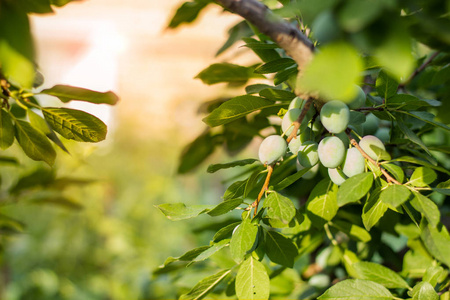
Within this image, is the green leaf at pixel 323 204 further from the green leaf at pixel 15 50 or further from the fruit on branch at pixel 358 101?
the green leaf at pixel 15 50

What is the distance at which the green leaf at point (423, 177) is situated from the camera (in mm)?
284

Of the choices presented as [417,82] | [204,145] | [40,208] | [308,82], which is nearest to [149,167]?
[40,208]

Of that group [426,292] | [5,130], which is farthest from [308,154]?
[5,130]

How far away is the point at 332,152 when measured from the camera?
0.29m

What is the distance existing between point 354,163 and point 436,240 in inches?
3.4

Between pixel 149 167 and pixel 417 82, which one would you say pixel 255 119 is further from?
pixel 149 167

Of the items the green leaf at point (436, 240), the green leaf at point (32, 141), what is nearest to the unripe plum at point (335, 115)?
the green leaf at point (436, 240)

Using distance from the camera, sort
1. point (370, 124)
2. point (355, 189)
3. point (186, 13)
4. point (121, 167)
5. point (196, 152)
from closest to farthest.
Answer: point (355, 189), point (370, 124), point (186, 13), point (196, 152), point (121, 167)

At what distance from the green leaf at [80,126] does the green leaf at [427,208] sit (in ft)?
0.74

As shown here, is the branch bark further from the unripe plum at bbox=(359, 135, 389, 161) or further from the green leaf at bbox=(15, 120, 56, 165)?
the green leaf at bbox=(15, 120, 56, 165)

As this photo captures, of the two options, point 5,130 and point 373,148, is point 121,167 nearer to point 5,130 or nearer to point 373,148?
point 5,130

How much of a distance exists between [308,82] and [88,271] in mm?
1424

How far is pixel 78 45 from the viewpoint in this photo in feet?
14.5

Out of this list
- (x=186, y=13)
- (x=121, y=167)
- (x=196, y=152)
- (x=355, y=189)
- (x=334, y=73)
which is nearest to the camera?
(x=334, y=73)
